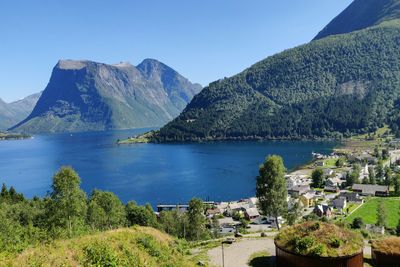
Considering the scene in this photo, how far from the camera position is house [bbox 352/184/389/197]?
104m

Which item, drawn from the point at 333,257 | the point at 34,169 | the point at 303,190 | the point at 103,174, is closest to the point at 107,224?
the point at 333,257

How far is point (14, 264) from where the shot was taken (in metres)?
17.7

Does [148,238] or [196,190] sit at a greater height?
[148,238]

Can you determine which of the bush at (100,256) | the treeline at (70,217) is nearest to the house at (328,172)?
the treeline at (70,217)

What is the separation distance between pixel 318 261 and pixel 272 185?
18226 mm

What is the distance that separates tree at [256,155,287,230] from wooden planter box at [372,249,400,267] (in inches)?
608

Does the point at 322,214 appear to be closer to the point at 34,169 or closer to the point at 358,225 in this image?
the point at 358,225

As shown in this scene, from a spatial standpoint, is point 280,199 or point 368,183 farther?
point 368,183

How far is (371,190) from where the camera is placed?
10619cm

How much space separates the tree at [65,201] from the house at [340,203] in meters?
69.9

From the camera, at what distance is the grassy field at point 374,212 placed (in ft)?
247

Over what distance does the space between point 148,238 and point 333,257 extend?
12199 millimetres

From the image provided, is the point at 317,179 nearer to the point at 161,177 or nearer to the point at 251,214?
the point at 251,214

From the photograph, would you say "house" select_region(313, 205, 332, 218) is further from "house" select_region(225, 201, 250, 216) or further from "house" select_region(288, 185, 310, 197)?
"house" select_region(288, 185, 310, 197)
